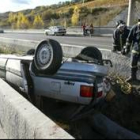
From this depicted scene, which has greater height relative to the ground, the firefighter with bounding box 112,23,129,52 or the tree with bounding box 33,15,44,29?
the firefighter with bounding box 112,23,129,52

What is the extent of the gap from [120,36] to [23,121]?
8.18m

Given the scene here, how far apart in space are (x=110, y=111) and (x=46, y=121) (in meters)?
4.43

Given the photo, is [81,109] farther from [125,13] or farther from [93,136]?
[125,13]

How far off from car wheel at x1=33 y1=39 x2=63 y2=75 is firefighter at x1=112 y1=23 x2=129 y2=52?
517 cm

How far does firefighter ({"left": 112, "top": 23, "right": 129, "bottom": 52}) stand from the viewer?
37.9ft

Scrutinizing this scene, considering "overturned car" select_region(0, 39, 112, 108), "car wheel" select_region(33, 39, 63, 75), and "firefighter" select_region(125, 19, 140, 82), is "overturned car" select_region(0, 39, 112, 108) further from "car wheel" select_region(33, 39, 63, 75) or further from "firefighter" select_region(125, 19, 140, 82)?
"firefighter" select_region(125, 19, 140, 82)

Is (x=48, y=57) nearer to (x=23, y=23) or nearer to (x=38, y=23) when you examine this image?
(x=38, y=23)

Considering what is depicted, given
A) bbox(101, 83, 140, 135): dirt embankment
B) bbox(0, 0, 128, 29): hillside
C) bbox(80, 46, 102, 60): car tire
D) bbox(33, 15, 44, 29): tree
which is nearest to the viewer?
bbox(80, 46, 102, 60): car tire

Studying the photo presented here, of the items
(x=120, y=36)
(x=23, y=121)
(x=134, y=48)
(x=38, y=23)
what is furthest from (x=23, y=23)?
(x=23, y=121)

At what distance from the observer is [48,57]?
646cm

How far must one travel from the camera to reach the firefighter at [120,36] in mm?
11562

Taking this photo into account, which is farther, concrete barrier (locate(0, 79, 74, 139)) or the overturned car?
the overturned car

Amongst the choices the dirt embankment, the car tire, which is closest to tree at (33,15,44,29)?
the dirt embankment

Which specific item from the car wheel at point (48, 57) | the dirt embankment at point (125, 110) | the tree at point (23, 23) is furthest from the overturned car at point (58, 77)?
the tree at point (23, 23)
